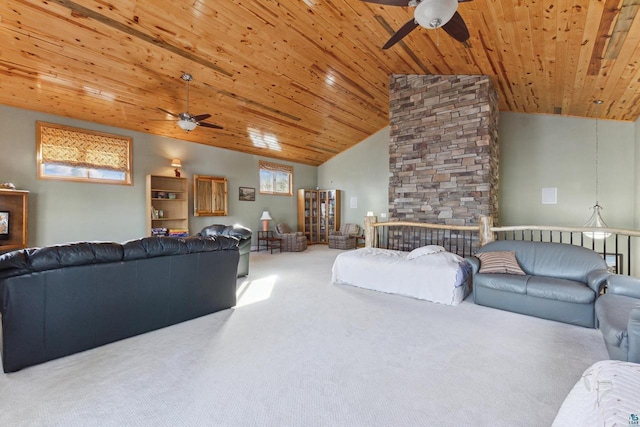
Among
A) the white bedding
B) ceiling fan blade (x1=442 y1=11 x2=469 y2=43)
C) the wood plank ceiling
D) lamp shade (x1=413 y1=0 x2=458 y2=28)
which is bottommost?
the white bedding

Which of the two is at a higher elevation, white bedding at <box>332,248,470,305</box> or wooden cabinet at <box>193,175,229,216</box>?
wooden cabinet at <box>193,175,229,216</box>

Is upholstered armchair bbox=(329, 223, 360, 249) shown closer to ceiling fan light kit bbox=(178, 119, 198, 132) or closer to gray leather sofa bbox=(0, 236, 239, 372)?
ceiling fan light kit bbox=(178, 119, 198, 132)

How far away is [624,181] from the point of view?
557 centimetres

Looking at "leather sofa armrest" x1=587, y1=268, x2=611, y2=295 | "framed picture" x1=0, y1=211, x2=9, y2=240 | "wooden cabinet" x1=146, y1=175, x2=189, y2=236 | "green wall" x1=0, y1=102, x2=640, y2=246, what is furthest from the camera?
"wooden cabinet" x1=146, y1=175, x2=189, y2=236

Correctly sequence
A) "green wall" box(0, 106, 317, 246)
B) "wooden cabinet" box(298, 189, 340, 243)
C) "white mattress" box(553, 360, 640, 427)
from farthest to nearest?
"wooden cabinet" box(298, 189, 340, 243), "green wall" box(0, 106, 317, 246), "white mattress" box(553, 360, 640, 427)

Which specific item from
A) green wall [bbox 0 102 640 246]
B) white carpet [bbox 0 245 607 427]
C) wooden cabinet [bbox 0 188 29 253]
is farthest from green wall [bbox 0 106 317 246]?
white carpet [bbox 0 245 607 427]

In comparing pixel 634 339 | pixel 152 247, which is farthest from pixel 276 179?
pixel 634 339

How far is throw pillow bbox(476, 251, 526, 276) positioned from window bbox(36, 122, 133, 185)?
6.72 meters

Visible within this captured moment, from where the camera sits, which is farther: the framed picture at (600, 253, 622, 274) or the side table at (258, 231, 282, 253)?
the side table at (258, 231, 282, 253)

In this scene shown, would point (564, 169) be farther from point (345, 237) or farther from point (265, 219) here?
point (265, 219)

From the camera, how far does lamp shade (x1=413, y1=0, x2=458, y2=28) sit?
214cm

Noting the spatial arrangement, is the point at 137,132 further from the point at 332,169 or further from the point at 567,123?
the point at 567,123

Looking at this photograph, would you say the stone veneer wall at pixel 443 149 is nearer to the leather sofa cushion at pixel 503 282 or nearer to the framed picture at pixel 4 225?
the leather sofa cushion at pixel 503 282

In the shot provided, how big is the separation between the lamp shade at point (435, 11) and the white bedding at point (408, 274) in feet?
8.90
